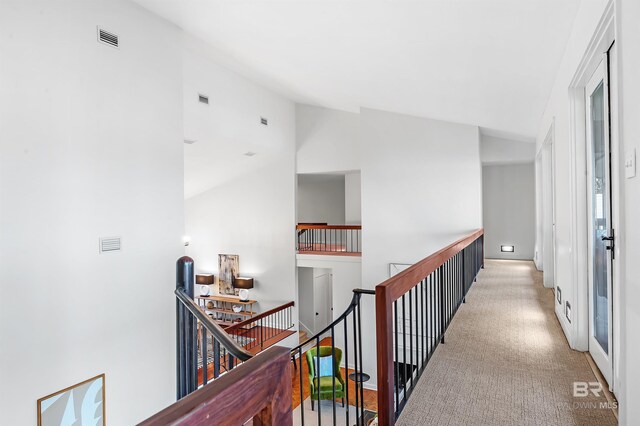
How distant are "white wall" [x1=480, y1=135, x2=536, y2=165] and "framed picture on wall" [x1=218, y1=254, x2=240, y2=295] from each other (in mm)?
6707

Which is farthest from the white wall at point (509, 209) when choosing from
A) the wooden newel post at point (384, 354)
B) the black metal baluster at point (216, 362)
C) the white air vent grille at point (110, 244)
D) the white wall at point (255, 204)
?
the wooden newel post at point (384, 354)

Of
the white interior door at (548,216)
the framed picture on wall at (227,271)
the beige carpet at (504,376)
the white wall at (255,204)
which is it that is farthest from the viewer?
the framed picture on wall at (227,271)

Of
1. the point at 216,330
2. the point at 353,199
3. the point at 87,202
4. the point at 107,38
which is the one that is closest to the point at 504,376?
the point at 216,330

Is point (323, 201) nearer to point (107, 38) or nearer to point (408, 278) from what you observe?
point (107, 38)

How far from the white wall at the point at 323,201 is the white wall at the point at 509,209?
5.10 metres

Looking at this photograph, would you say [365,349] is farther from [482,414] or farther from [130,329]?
[482,414]

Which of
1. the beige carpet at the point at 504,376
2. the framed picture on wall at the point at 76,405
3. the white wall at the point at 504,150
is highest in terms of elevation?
the white wall at the point at 504,150

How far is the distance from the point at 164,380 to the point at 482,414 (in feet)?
12.4

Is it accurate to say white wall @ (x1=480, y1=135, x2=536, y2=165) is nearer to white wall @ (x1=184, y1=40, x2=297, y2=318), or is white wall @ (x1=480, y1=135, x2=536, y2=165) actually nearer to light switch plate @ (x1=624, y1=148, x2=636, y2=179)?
white wall @ (x1=184, y1=40, x2=297, y2=318)

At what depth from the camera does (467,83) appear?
186 inches

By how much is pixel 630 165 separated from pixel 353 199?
371 inches

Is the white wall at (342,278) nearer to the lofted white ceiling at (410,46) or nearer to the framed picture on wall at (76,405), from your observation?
the lofted white ceiling at (410,46)

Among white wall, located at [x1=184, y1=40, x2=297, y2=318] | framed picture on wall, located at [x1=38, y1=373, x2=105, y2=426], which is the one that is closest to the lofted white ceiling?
white wall, located at [x1=184, y1=40, x2=297, y2=318]

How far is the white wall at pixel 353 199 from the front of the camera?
1065 centimetres
